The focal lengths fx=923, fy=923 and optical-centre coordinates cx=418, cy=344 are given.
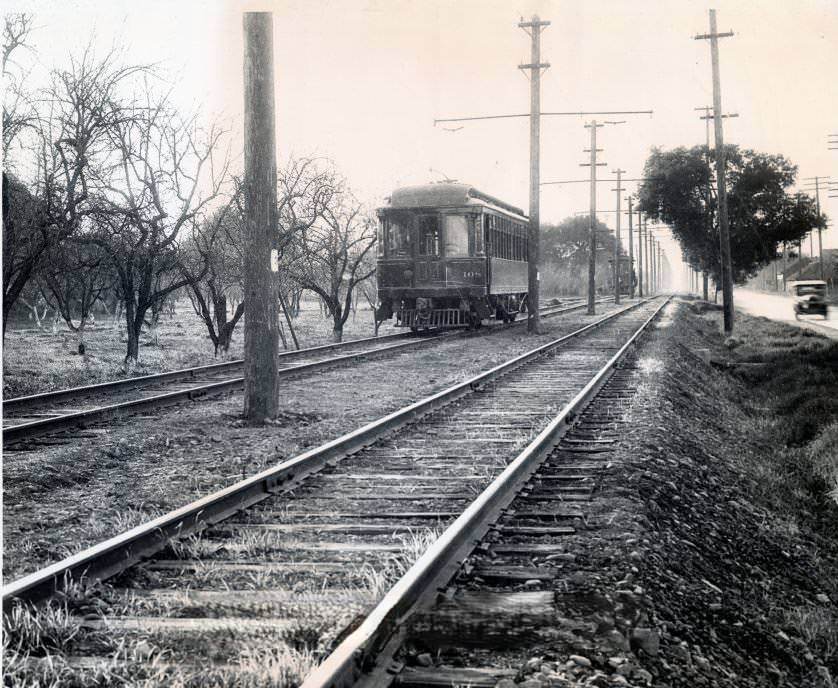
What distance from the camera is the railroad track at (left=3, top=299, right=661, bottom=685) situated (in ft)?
11.0

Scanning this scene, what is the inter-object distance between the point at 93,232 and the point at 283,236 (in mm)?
3514

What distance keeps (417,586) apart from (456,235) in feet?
57.1

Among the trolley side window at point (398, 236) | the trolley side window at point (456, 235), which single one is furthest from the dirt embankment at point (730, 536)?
the trolley side window at point (398, 236)

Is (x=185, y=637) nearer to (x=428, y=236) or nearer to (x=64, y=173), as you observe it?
(x=64, y=173)

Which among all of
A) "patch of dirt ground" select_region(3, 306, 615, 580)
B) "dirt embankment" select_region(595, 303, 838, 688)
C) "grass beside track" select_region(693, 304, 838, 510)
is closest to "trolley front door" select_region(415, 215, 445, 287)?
"grass beside track" select_region(693, 304, 838, 510)

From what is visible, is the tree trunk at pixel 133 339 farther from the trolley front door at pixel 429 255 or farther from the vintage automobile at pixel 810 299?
the vintage automobile at pixel 810 299

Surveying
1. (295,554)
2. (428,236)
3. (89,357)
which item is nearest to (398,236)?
(428,236)

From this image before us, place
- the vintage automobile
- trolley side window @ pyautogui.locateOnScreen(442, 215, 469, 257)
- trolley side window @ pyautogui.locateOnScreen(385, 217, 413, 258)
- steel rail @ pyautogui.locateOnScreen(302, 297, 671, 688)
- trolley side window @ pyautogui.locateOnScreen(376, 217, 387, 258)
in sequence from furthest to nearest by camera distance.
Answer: the vintage automobile, trolley side window @ pyautogui.locateOnScreen(376, 217, 387, 258), trolley side window @ pyautogui.locateOnScreen(385, 217, 413, 258), trolley side window @ pyautogui.locateOnScreen(442, 215, 469, 257), steel rail @ pyautogui.locateOnScreen(302, 297, 671, 688)

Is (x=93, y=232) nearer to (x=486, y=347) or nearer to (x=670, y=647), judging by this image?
(x=486, y=347)

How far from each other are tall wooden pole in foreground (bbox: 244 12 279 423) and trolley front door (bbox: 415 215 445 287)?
39.3 ft

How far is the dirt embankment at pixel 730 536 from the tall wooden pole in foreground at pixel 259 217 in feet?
11.8

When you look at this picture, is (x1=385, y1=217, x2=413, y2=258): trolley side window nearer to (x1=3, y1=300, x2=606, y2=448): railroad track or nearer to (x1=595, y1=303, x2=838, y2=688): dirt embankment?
(x1=3, y1=300, x2=606, y2=448): railroad track

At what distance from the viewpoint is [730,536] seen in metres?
5.66

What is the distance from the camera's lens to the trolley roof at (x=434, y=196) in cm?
2039
